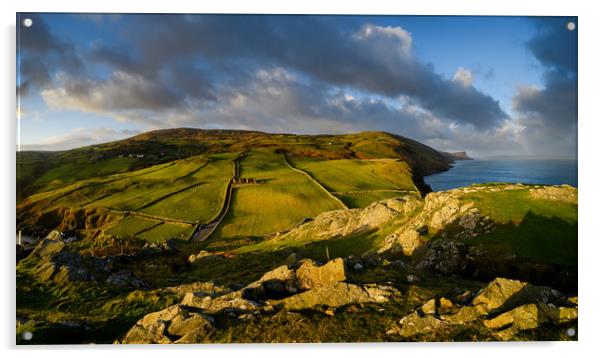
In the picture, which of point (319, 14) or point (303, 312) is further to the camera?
point (319, 14)

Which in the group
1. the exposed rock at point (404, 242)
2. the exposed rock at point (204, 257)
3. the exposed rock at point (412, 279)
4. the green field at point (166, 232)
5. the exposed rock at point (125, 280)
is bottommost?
the exposed rock at point (125, 280)

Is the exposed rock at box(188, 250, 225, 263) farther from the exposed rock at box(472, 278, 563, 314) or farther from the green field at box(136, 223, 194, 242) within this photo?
the exposed rock at box(472, 278, 563, 314)

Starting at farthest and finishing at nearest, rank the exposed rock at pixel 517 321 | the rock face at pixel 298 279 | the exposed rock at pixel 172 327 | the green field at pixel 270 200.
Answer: the green field at pixel 270 200 < the rock face at pixel 298 279 < the exposed rock at pixel 172 327 < the exposed rock at pixel 517 321

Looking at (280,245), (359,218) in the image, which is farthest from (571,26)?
(280,245)

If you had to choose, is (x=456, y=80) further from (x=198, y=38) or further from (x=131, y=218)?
(x=131, y=218)

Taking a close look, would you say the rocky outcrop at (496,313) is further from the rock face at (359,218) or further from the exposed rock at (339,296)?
the rock face at (359,218)

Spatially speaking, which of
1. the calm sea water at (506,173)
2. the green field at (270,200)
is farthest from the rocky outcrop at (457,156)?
the green field at (270,200)

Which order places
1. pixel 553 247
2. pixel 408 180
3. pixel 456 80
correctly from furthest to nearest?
1. pixel 408 180
2. pixel 456 80
3. pixel 553 247

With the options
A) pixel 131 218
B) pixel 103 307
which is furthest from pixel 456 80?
pixel 103 307
